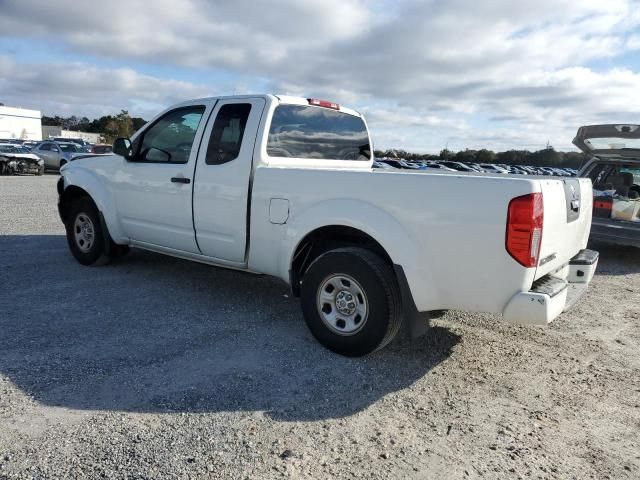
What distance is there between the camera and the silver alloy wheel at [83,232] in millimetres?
6207

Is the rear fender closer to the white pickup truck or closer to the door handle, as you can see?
the white pickup truck

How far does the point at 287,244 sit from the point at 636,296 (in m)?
4.76

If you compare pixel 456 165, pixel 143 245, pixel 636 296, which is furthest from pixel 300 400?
pixel 456 165

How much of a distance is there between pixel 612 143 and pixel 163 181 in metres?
6.47

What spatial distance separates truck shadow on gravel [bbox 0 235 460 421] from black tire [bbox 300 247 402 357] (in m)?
0.16

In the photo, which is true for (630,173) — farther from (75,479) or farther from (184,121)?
(75,479)

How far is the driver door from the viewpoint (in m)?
5.02

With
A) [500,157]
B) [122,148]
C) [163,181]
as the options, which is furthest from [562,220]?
[500,157]

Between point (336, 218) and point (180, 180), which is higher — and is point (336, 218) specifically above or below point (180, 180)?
below

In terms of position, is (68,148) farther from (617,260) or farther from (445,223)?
(445,223)

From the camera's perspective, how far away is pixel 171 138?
5.36m

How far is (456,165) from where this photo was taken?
33594mm

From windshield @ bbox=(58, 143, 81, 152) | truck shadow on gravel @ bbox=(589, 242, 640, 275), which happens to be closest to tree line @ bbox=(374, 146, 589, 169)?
windshield @ bbox=(58, 143, 81, 152)

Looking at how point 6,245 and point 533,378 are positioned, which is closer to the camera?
point 533,378
